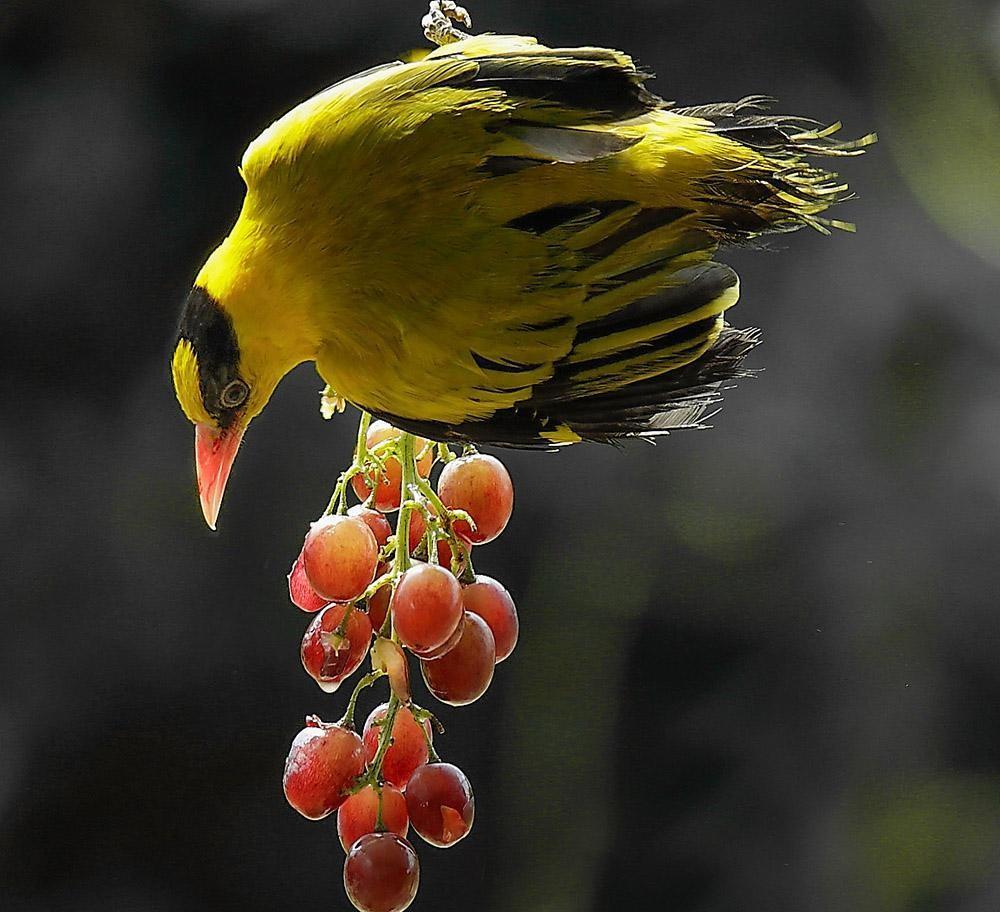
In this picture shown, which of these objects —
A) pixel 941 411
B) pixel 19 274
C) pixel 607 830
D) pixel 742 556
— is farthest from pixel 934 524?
pixel 19 274

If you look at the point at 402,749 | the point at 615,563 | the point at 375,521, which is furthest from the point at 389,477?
the point at 615,563

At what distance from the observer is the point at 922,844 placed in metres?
1.43

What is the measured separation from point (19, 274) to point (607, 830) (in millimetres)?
999

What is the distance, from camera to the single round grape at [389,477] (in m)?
0.68

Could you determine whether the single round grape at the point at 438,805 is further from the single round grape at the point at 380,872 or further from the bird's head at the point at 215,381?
the bird's head at the point at 215,381

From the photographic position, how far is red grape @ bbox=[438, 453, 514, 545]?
66 cm

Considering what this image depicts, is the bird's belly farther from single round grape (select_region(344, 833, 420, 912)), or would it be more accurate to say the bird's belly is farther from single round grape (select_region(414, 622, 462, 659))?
single round grape (select_region(344, 833, 420, 912))

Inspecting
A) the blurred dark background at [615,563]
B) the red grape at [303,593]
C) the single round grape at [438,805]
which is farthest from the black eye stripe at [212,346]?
the blurred dark background at [615,563]

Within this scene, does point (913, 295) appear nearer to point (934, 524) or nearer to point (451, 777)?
point (934, 524)

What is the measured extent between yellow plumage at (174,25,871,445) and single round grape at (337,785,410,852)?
0.20 metres

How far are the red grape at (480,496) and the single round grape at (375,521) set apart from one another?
0.13ft

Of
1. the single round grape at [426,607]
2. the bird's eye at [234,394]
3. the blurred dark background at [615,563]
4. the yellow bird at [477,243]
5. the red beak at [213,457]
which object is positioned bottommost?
the blurred dark background at [615,563]

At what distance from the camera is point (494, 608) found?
657 mm

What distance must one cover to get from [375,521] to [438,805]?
0.16 metres
